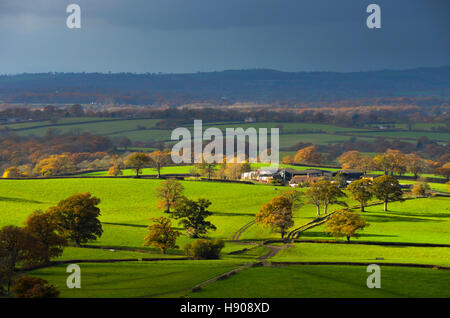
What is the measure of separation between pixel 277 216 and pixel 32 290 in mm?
45403

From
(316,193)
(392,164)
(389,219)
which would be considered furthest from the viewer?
(392,164)

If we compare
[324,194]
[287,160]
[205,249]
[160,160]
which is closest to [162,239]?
[205,249]

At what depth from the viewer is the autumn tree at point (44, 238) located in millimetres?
58906

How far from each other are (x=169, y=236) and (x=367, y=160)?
94.5 m

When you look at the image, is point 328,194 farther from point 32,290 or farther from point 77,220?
point 32,290

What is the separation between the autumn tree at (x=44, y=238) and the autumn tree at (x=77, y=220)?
757cm

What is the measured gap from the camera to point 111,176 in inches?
5157

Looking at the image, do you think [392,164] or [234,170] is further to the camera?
[392,164]

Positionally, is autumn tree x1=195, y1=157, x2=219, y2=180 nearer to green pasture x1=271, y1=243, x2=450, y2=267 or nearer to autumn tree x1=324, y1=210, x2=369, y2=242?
autumn tree x1=324, y1=210, x2=369, y2=242

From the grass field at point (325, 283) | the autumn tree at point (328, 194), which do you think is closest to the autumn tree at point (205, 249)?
the grass field at point (325, 283)

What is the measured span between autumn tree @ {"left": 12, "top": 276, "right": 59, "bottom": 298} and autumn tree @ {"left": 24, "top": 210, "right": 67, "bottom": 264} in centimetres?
1471

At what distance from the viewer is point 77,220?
74.5m
